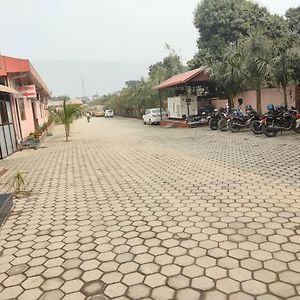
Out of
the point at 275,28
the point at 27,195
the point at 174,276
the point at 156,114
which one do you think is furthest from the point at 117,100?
the point at 174,276

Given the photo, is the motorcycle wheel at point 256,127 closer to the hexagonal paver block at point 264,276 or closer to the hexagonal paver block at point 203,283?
the hexagonal paver block at point 264,276

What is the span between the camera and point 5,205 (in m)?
4.66

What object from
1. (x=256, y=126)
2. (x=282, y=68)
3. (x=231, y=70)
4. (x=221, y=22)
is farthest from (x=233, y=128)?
(x=221, y=22)

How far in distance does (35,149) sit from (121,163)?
5.92m

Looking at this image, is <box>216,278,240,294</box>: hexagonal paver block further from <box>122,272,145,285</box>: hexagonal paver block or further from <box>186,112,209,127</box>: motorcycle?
<box>186,112,209,127</box>: motorcycle

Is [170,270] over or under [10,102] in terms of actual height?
under

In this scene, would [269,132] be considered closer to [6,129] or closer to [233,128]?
[233,128]

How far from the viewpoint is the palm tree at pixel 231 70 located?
1612 centimetres

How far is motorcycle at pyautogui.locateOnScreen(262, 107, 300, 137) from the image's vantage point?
11727 millimetres

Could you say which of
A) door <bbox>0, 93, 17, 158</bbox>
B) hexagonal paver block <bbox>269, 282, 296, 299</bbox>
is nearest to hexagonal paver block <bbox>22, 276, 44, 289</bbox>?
hexagonal paver block <bbox>269, 282, 296, 299</bbox>

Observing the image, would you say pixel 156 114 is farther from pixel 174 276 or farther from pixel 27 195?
pixel 174 276

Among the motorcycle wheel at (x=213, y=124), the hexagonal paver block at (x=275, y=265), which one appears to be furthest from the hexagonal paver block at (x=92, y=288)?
the motorcycle wheel at (x=213, y=124)

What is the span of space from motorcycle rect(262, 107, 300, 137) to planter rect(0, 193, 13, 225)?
9518 millimetres

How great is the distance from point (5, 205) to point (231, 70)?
1416 centimetres
